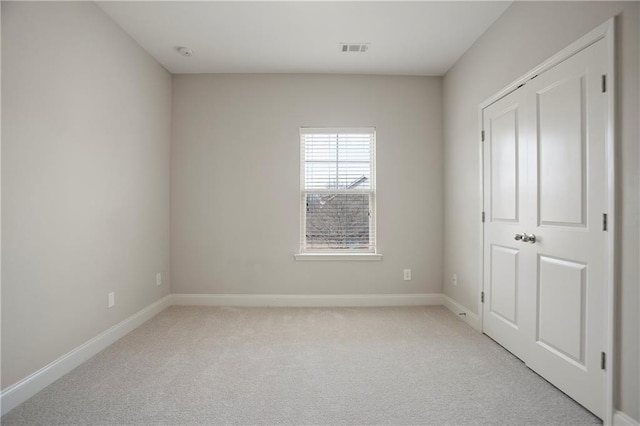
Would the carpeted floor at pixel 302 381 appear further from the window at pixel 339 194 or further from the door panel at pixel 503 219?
the window at pixel 339 194

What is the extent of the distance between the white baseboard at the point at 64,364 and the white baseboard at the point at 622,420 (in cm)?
327

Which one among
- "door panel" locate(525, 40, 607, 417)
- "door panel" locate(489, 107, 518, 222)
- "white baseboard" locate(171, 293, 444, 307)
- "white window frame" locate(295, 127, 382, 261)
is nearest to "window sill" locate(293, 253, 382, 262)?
"white window frame" locate(295, 127, 382, 261)

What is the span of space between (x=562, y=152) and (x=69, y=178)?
11.0 ft

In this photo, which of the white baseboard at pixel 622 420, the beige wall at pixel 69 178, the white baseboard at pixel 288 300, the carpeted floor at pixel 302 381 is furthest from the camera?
the white baseboard at pixel 288 300

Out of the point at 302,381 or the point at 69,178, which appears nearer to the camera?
the point at 302,381

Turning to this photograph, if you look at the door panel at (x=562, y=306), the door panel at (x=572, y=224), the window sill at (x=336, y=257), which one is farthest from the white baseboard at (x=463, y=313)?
the window sill at (x=336, y=257)

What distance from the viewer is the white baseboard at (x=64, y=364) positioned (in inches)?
70.6

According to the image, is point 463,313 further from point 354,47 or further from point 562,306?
point 354,47


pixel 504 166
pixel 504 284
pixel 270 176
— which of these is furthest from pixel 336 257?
pixel 504 166

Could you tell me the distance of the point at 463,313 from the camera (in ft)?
10.7

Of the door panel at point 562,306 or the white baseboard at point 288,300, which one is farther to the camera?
the white baseboard at point 288,300

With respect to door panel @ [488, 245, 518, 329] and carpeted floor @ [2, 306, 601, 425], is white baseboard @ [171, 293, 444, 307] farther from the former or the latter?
door panel @ [488, 245, 518, 329]

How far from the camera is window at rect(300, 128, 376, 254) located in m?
3.84

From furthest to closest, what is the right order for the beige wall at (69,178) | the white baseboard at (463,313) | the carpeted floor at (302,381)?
1. the white baseboard at (463,313)
2. the beige wall at (69,178)
3. the carpeted floor at (302,381)
